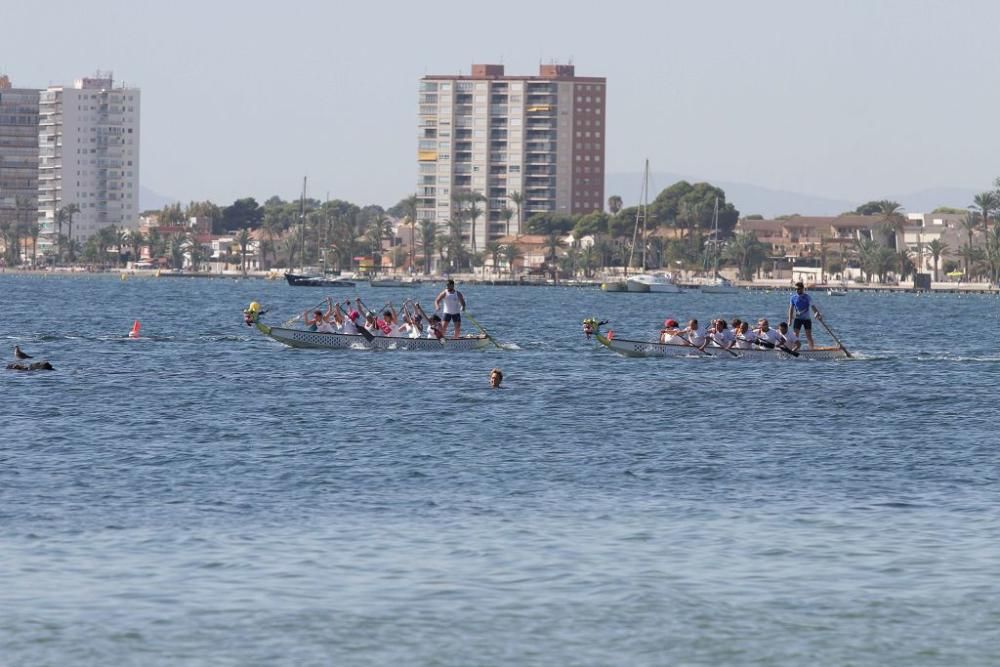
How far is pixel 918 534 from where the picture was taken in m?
23.9

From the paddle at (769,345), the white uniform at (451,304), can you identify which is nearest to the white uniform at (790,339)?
the paddle at (769,345)

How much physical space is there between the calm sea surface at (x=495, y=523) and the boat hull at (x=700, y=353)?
804 centimetres

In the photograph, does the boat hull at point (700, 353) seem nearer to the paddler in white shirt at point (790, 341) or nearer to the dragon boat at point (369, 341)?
the paddler in white shirt at point (790, 341)

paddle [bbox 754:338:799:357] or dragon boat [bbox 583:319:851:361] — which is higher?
paddle [bbox 754:338:799:357]

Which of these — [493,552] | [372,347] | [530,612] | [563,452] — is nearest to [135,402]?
[563,452]

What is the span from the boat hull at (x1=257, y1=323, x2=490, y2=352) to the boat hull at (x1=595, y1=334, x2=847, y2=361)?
522 centimetres

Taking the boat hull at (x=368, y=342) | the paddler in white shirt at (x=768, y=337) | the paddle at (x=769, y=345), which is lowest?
the boat hull at (x=368, y=342)

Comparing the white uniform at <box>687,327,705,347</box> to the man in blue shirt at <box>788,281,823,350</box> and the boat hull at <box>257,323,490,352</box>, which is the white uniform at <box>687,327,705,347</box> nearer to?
the man in blue shirt at <box>788,281,823,350</box>

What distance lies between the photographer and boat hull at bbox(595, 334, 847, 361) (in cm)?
5697

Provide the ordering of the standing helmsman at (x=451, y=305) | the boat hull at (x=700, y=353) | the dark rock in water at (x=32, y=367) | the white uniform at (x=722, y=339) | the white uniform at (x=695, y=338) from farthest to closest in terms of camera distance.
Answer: the standing helmsman at (x=451, y=305) < the boat hull at (x=700, y=353) < the white uniform at (x=695, y=338) < the white uniform at (x=722, y=339) < the dark rock in water at (x=32, y=367)

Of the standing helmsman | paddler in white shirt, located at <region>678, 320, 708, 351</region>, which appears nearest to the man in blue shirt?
paddler in white shirt, located at <region>678, 320, 708, 351</region>

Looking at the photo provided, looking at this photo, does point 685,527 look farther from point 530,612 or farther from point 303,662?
point 303,662

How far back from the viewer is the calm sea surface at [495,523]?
18.4m

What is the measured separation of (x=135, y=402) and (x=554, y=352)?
2467cm
